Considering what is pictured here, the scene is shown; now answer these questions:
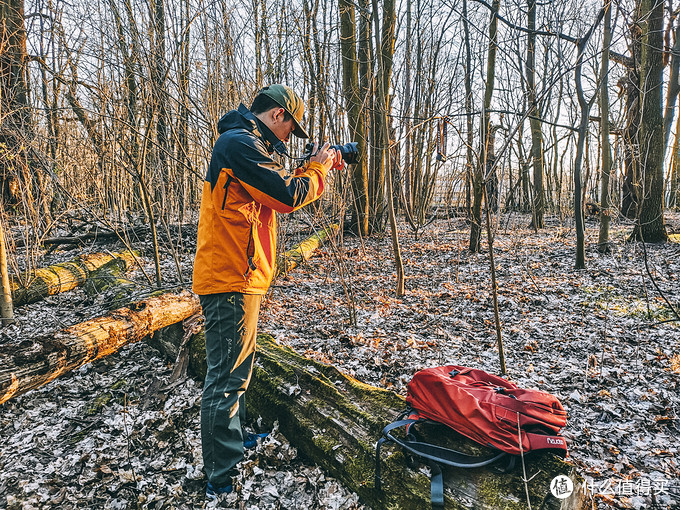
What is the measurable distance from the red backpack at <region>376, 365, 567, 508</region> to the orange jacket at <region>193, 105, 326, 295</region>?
49.6 inches

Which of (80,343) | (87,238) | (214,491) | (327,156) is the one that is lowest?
(214,491)

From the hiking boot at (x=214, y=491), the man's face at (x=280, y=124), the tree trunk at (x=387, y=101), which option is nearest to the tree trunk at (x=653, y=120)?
the tree trunk at (x=387, y=101)

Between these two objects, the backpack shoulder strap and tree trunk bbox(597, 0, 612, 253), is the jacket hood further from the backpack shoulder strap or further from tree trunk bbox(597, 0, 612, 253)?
tree trunk bbox(597, 0, 612, 253)

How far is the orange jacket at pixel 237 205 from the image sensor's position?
2.24 m

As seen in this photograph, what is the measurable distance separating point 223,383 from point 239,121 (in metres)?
1.73

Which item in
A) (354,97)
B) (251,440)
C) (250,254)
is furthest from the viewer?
(354,97)

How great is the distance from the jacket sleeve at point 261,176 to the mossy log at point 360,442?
138 centimetres

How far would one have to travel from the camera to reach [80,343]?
309 cm

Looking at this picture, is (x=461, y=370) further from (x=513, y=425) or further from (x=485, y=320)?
(x=485, y=320)

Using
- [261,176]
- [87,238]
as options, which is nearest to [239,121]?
[261,176]

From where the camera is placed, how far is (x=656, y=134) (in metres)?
7.35

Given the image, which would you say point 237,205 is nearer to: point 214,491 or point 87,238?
point 214,491

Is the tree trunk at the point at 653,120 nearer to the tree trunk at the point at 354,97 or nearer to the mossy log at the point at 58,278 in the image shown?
the tree trunk at the point at 354,97

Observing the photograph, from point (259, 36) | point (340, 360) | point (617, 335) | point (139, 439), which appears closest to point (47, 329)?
point (139, 439)
